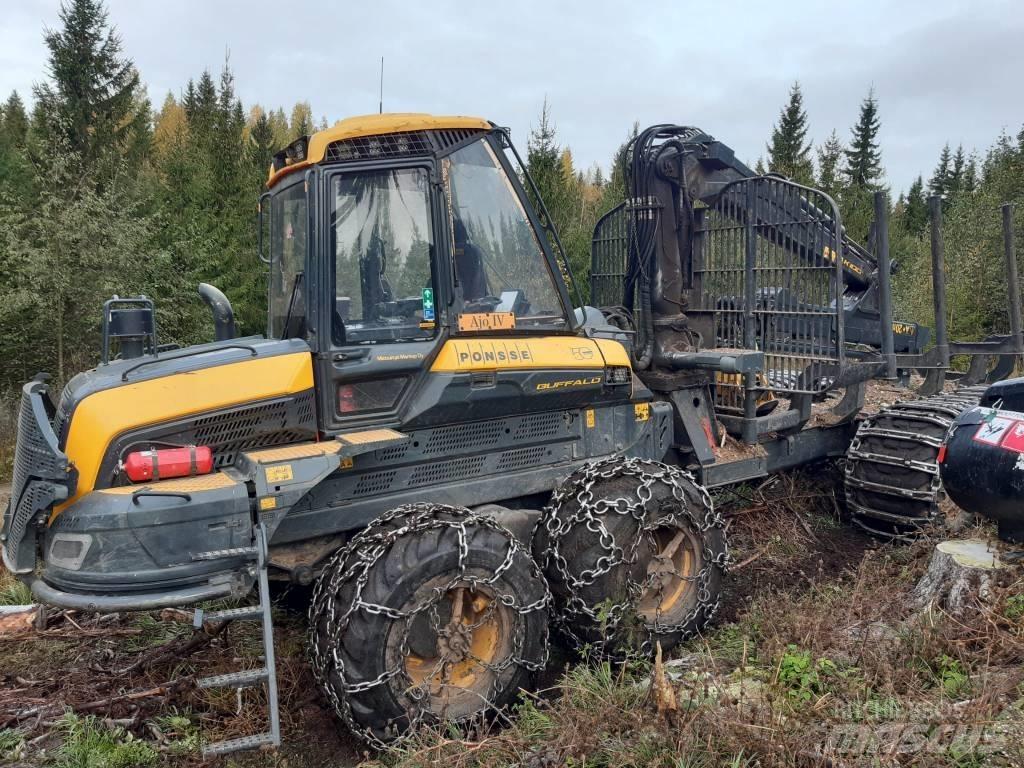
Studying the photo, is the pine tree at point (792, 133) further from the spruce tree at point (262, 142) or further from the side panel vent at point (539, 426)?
the side panel vent at point (539, 426)

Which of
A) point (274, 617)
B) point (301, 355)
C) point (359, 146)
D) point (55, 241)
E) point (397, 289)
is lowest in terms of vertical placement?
point (274, 617)

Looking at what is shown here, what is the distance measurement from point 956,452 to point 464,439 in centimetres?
261

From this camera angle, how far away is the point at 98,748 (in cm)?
371

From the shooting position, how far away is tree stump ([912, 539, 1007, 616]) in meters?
3.99

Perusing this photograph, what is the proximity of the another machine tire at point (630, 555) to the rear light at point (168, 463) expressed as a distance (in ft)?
6.09

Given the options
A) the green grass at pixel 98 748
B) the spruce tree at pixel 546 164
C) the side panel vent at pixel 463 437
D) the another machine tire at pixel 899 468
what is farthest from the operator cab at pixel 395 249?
the spruce tree at pixel 546 164

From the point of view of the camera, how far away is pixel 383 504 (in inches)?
173

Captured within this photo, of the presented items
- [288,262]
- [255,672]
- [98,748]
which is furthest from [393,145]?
[98,748]

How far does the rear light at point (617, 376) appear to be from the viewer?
5.04 meters

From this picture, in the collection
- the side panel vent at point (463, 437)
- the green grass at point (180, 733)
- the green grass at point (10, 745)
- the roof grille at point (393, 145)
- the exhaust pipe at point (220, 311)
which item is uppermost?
the roof grille at point (393, 145)

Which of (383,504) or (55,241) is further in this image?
(55,241)

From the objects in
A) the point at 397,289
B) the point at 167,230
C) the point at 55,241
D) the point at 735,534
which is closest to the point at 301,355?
the point at 397,289

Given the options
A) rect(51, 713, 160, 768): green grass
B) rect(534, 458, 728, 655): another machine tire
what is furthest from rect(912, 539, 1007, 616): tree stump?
rect(51, 713, 160, 768): green grass

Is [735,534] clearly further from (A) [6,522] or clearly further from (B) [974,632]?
(A) [6,522]
